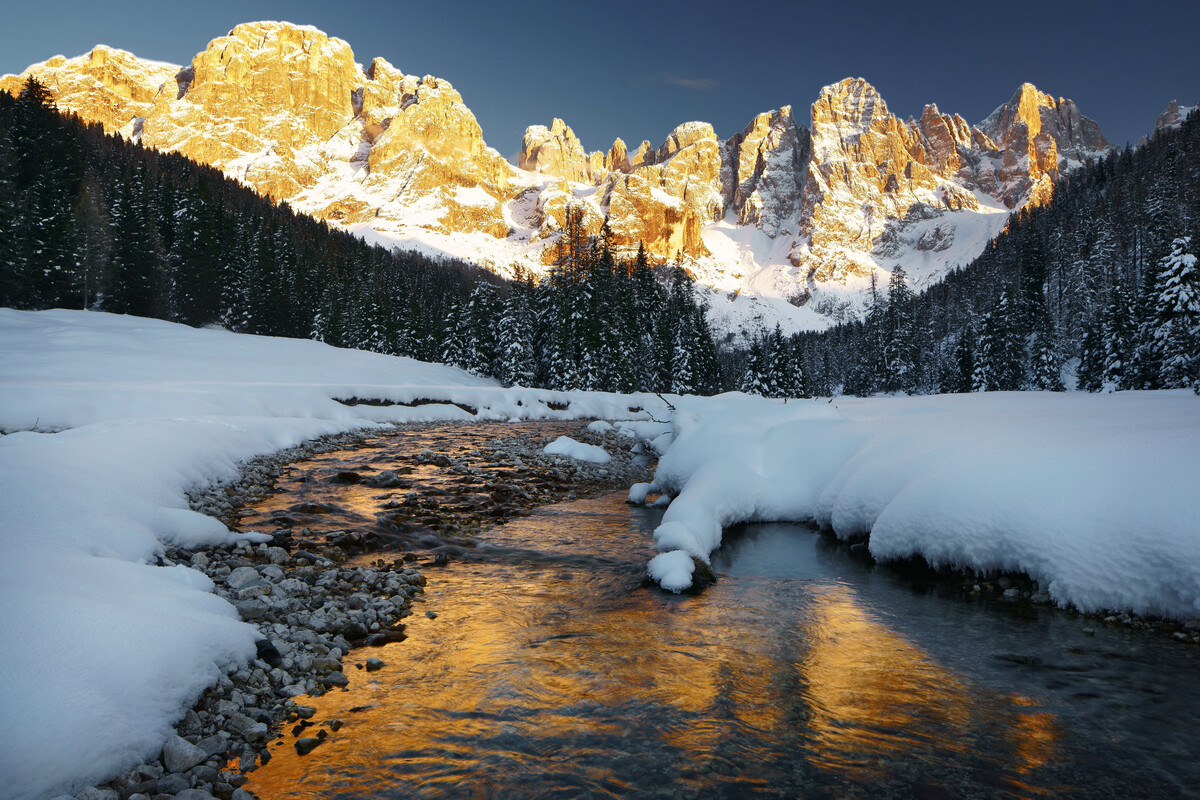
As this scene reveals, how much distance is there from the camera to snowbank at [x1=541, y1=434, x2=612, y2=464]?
2061 cm

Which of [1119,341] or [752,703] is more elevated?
[1119,341]

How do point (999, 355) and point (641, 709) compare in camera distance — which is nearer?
point (641, 709)

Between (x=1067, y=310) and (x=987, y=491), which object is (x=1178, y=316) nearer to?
(x=987, y=491)

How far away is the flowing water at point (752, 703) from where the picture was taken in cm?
416

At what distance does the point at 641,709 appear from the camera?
5.10 meters

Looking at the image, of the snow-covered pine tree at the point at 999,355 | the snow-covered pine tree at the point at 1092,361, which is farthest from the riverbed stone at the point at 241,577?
the snow-covered pine tree at the point at 999,355

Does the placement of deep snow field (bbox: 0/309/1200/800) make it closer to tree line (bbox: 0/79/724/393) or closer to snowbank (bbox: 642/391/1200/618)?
snowbank (bbox: 642/391/1200/618)

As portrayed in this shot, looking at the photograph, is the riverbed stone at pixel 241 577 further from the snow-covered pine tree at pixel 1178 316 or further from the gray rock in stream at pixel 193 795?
the snow-covered pine tree at pixel 1178 316

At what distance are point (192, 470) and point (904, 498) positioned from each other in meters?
13.1

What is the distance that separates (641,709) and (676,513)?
530cm

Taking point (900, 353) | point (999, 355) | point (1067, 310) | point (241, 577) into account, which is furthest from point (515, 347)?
point (1067, 310)

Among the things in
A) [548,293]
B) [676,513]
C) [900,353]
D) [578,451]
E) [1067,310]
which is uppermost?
[1067,310]

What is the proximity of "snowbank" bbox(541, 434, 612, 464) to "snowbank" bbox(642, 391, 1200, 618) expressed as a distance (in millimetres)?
6861

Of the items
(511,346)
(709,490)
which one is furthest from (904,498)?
(511,346)
